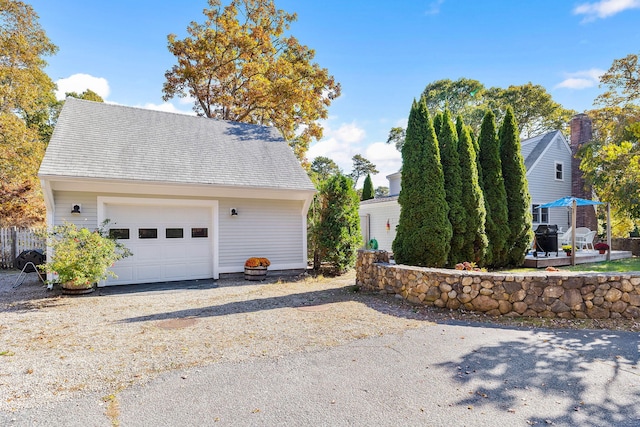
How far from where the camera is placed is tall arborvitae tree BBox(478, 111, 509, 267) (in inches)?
375

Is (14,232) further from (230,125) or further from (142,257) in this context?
(230,125)

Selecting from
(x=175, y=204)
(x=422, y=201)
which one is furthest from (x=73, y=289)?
(x=422, y=201)

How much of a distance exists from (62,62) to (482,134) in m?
18.5

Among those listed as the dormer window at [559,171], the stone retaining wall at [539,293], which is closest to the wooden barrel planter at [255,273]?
the stone retaining wall at [539,293]

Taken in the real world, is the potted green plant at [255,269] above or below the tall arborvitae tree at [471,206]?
below

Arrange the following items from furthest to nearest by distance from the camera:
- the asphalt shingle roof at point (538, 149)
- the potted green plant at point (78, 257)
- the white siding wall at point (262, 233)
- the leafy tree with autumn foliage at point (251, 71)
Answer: the leafy tree with autumn foliage at point (251, 71) < the asphalt shingle roof at point (538, 149) < the white siding wall at point (262, 233) < the potted green plant at point (78, 257)

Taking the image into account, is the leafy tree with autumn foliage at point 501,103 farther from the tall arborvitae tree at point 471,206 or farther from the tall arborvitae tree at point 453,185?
the tall arborvitae tree at point 453,185

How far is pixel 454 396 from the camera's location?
3.02 metres

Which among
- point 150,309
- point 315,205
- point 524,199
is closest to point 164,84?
point 315,205

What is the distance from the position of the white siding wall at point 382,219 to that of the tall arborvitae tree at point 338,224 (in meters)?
6.68

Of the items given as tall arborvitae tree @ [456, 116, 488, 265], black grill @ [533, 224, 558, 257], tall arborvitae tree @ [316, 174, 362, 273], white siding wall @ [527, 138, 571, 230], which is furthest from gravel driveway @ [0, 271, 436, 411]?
white siding wall @ [527, 138, 571, 230]

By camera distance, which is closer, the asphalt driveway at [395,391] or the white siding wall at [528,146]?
the asphalt driveway at [395,391]

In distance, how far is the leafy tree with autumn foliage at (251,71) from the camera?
58.0 feet

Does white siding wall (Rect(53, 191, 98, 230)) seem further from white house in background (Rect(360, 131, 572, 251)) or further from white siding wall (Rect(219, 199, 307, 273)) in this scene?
white house in background (Rect(360, 131, 572, 251))
